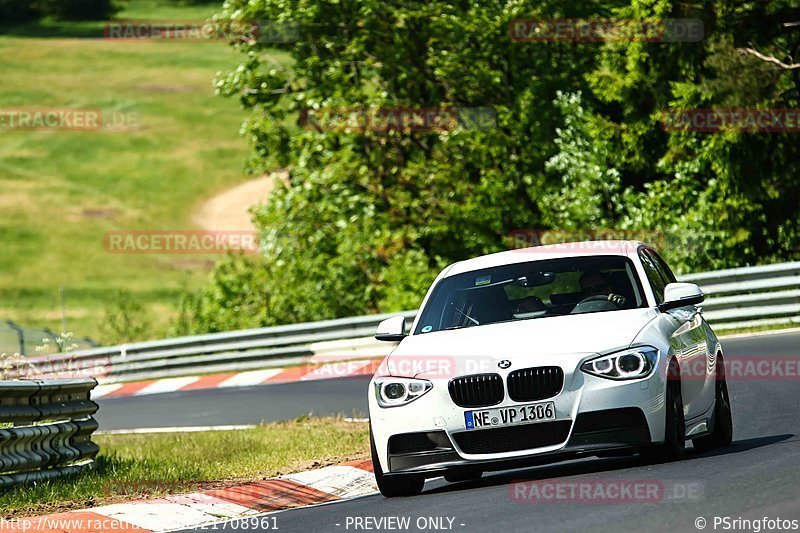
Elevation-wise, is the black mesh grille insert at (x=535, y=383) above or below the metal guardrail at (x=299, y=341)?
above

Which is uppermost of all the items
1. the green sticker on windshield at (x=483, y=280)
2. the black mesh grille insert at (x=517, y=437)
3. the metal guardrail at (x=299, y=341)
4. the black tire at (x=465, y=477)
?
the green sticker on windshield at (x=483, y=280)

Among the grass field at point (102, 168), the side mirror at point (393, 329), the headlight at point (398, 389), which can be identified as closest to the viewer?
the headlight at point (398, 389)

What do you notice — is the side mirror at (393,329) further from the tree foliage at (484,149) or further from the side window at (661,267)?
the tree foliage at (484,149)

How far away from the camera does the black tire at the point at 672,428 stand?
366 inches

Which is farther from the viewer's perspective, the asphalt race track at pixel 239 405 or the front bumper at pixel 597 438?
the asphalt race track at pixel 239 405

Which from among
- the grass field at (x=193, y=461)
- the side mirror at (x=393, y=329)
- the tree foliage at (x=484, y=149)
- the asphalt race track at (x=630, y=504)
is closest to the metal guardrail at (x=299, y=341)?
the tree foliage at (x=484, y=149)

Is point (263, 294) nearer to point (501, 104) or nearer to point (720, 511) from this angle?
point (501, 104)

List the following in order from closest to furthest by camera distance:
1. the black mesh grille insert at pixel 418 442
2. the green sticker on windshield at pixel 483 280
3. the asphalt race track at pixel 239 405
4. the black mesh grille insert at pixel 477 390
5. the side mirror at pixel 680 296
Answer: the black mesh grille insert at pixel 477 390
the black mesh grille insert at pixel 418 442
the side mirror at pixel 680 296
the green sticker on windshield at pixel 483 280
the asphalt race track at pixel 239 405

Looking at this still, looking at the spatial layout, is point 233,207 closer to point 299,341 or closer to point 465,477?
point 299,341

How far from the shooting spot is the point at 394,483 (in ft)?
32.1

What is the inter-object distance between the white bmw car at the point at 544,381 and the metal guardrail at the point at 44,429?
9.06 feet

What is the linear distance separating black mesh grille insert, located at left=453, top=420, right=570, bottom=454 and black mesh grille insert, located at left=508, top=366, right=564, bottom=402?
18 centimetres

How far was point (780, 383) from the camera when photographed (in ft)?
50.4

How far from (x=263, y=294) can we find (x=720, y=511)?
2793cm
